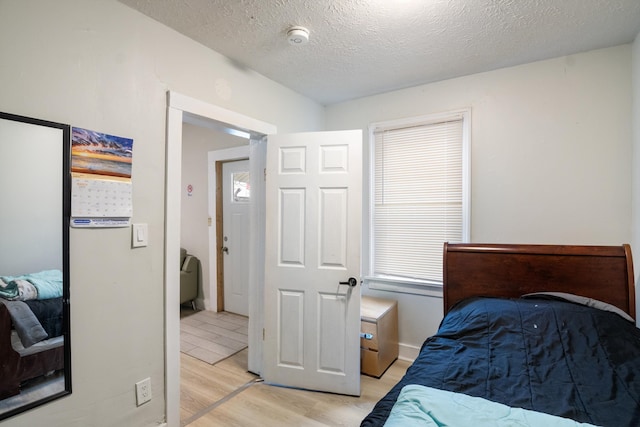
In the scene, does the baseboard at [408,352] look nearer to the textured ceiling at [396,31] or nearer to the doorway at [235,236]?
the doorway at [235,236]

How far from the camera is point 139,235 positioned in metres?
1.74

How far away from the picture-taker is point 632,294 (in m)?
1.91

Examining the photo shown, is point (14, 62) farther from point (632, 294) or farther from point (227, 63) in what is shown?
point (632, 294)

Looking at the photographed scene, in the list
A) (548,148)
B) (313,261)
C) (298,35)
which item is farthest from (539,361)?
(298,35)

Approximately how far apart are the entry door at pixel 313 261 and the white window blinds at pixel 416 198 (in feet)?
2.35

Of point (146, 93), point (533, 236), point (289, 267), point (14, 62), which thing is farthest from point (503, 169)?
point (14, 62)

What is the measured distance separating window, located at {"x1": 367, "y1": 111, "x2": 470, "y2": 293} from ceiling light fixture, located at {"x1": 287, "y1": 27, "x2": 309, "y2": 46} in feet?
4.19

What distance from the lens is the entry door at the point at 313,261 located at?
2357 mm

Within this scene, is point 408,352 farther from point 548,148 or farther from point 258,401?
point 548,148

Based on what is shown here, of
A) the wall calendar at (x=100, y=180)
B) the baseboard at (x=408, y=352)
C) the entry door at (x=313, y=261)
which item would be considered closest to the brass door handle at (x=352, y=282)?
the entry door at (x=313, y=261)

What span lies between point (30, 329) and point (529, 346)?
2370mm

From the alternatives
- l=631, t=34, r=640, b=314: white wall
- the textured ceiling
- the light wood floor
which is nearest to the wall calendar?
the textured ceiling

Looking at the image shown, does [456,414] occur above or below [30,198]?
below

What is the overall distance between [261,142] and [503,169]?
1.99 meters
